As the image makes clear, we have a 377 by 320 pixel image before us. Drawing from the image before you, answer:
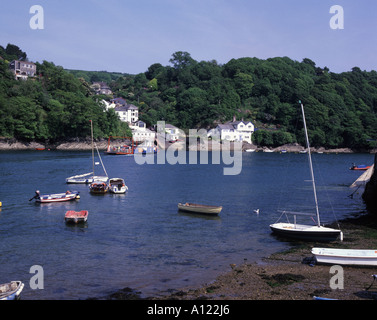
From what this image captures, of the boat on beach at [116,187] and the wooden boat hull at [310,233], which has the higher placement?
the boat on beach at [116,187]

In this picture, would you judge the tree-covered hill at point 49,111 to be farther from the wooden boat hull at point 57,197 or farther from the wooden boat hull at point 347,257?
the wooden boat hull at point 347,257

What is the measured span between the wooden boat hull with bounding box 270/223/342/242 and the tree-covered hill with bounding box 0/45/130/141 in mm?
113149

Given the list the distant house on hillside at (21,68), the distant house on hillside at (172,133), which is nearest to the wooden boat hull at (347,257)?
the distant house on hillside at (172,133)

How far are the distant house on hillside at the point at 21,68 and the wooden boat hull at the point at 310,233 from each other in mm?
158988

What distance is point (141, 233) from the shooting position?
1308 inches

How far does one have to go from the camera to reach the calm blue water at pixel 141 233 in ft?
76.1

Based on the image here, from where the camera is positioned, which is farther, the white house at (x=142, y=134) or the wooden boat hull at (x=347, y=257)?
the white house at (x=142, y=134)

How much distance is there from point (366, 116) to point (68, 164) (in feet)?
479

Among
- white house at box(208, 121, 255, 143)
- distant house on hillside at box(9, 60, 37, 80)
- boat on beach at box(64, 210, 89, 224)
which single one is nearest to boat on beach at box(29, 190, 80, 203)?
boat on beach at box(64, 210, 89, 224)

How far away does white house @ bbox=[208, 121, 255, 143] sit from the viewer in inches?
6398

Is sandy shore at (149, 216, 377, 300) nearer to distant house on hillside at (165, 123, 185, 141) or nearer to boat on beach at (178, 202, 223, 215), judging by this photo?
boat on beach at (178, 202, 223, 215)

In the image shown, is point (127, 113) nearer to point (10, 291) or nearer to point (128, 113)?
point (128, 113)
